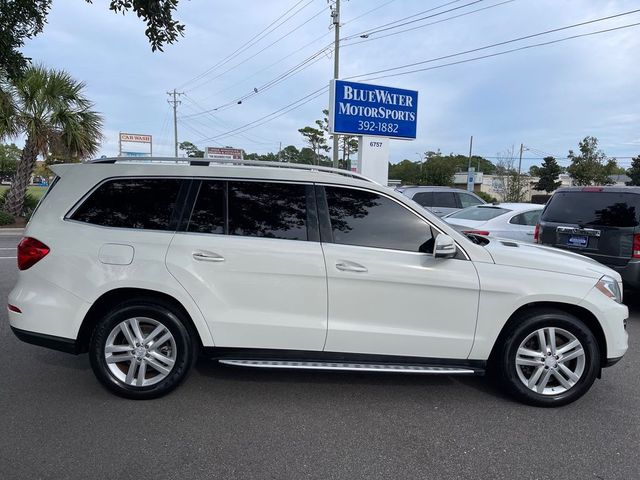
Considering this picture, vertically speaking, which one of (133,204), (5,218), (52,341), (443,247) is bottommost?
(52,341)

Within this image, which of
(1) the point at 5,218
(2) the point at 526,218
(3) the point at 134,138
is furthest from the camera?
(3) the point at 134,138

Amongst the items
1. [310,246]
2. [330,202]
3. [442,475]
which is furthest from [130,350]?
[442,475]

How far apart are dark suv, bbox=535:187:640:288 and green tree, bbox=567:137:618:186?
148 ft

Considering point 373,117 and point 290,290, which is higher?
point 373,117

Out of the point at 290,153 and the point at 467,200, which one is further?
the point at 290,153

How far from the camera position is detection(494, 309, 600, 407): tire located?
357 cm

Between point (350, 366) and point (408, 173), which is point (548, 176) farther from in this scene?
point (350, 366)

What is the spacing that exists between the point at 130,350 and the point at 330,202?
1.92m

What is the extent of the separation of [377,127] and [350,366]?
11.8 metres

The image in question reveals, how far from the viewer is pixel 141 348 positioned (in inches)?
140

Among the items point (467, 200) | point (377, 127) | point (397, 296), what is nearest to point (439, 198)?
point (467, 200)

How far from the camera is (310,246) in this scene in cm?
353

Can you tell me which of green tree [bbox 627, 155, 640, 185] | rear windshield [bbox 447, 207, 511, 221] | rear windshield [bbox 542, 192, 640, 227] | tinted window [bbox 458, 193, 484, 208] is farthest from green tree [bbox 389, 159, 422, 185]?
rear windshield [bbox 542, 192, 640, 227]

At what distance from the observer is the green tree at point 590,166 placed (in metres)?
45.4
